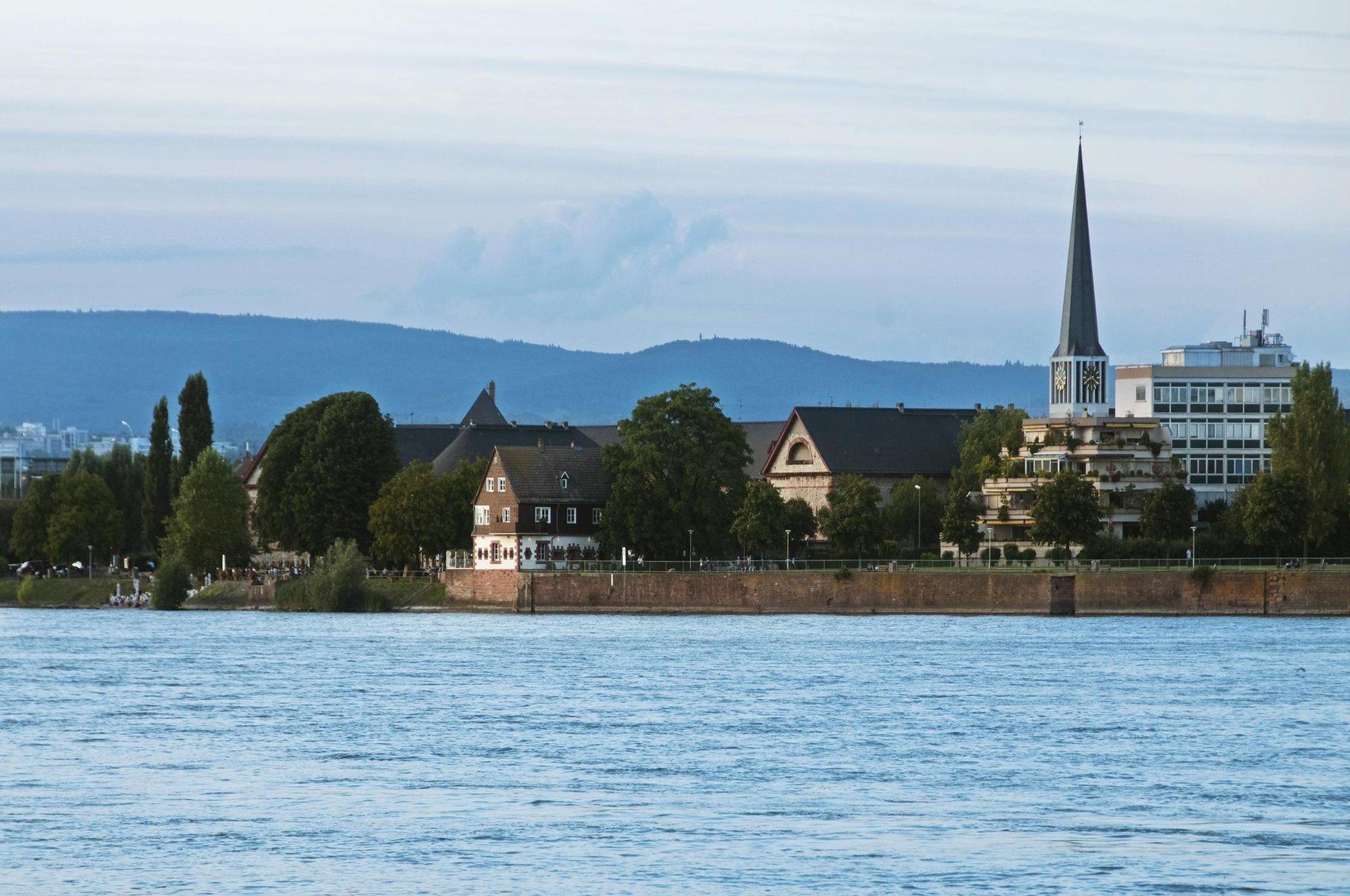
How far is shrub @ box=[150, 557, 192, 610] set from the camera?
130m

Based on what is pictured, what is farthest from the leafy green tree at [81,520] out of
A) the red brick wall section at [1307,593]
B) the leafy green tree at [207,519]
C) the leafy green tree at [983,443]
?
the red brick wall section at [1307,593]

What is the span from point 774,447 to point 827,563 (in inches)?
1389

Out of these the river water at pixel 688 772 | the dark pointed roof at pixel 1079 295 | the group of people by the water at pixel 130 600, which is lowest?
the river water at pixel 688 772

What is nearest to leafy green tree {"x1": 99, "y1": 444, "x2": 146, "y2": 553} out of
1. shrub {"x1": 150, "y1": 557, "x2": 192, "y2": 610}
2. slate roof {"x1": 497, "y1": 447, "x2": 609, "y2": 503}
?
shrub {"x1": 150, "y1": 557, "x2": 192, "y2": 610}

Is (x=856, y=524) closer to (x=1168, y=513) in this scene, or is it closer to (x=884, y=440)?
(x=1168, y=513)

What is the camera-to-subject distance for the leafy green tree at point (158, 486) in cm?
14212

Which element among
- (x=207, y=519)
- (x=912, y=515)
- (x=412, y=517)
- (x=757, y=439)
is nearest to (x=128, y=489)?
(x=207, y=519)

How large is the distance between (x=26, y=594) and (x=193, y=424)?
47.2 feet

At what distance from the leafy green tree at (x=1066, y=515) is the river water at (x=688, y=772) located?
32.1 metres

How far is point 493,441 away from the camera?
168m

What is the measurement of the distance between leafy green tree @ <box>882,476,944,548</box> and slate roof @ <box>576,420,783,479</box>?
16.4 metres

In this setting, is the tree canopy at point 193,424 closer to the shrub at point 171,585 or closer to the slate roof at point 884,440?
the shrub at point 171,585

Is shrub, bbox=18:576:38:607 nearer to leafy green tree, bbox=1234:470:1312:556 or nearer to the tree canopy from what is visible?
the tree canopy

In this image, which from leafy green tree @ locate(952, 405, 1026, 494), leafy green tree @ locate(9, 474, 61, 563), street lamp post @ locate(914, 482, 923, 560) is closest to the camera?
street lamp post @ locate(914, 482, 923, 560)
